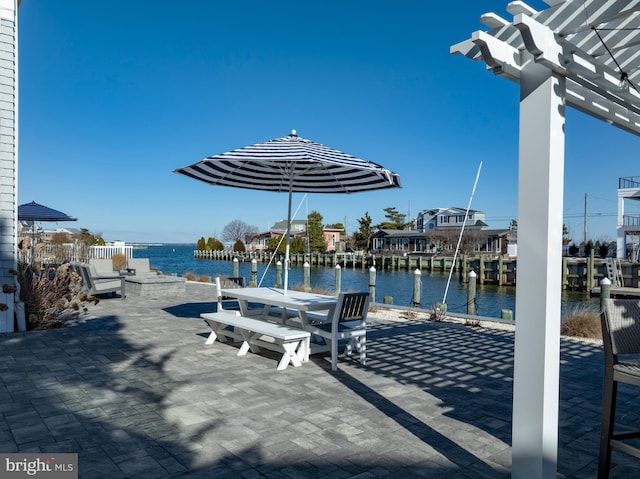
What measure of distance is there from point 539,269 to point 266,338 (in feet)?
12.5

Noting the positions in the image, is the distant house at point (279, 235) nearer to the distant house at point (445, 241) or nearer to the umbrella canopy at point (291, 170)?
the distant house at point (445, 241)

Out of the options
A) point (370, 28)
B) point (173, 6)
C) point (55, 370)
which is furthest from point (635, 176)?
point (55, 370)

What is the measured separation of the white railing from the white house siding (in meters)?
11.6

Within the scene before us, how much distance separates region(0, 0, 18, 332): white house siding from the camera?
5957mm

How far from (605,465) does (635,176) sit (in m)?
26.9

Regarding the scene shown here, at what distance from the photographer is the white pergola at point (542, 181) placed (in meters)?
2.05

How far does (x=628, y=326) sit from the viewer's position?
7.43 ft

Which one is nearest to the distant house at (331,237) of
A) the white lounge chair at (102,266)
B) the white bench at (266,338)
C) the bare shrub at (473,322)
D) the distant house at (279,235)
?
the distant house at (279,235)

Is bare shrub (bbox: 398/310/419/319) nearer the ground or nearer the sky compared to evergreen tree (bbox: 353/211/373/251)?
nearer the ground

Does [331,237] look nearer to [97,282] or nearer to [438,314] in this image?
[97,282]

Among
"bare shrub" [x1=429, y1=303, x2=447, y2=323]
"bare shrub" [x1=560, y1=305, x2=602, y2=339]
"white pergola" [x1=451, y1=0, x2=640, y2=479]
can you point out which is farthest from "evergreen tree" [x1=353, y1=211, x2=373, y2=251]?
"white pergola" [x1=451, y1=0, x2=640, y2=479]

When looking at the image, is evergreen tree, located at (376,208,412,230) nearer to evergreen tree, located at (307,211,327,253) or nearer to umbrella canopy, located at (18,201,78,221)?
evergreen tree, located at (307,211,327,253)

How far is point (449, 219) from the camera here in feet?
175

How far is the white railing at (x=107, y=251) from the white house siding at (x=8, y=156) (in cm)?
1156
